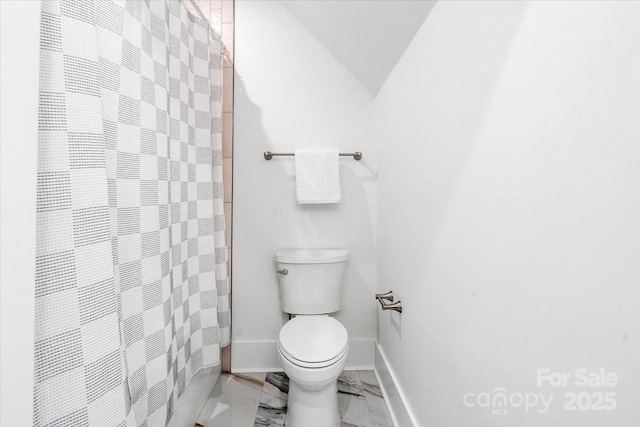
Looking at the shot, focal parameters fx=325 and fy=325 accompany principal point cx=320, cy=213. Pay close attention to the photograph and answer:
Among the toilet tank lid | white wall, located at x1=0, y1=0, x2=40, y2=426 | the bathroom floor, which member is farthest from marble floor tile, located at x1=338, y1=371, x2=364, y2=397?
white wall, located at x1=0, y1=0, x2=40, y2=426

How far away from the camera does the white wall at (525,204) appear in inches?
17.4

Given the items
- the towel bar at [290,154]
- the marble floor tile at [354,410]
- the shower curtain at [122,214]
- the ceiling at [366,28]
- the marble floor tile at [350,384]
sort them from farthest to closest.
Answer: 1. the towel bar at [290,154]
2. the marble floor tile at [350,384]
3. the marble floor tile at [354,410]
4. the ceiling at [366,28]
5. the shower curtain at [122,214]

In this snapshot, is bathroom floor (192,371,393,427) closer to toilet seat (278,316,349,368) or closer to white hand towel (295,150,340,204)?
toilet seat (278,316,349,368)

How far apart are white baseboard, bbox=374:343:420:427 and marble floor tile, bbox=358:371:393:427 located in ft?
0.08

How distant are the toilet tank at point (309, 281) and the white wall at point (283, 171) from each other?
144 mm

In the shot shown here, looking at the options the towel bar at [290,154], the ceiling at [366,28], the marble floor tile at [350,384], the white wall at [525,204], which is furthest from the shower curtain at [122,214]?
the white wall at [525,204]

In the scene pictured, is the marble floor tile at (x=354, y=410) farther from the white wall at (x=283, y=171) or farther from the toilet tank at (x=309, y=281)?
the toilet tank at (x=309, y=281)

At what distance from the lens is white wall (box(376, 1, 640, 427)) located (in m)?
0.44

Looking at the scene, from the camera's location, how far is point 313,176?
1770 mm

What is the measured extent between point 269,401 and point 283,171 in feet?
3.93

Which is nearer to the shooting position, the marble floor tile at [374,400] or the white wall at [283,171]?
the marble floor tile at [374,400]

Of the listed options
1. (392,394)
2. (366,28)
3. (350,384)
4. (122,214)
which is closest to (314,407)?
(392,394)

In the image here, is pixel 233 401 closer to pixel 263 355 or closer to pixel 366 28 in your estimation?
pixel 263 355

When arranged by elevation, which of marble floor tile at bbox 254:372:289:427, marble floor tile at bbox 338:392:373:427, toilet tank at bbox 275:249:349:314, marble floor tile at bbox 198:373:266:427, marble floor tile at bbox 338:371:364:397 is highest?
toilet tank at bbox 275:249:349:314
